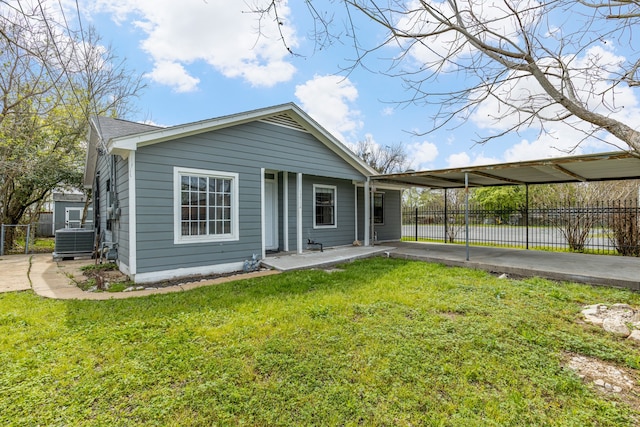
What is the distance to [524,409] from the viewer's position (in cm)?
218

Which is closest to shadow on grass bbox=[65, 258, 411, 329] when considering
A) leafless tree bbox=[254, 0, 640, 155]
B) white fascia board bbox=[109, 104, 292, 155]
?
white fascia board bbox=[109, 104, 292, 155]

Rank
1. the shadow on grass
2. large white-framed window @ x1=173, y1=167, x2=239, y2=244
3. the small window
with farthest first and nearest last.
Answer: the small window < large white-framed window @ x1=173, y1=167, x2=239, y2=244 < the shadow on grass

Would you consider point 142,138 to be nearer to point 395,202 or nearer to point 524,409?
point 524,409

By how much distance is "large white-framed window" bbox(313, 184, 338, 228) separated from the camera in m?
9.27

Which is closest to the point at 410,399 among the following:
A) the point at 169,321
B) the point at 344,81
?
the point at 169,321

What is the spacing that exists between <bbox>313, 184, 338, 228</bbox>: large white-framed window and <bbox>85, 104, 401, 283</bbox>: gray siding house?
0.03 metres

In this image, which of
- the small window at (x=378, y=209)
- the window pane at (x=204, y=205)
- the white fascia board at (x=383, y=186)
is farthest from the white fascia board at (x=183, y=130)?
the small window at (x=378, y=209)

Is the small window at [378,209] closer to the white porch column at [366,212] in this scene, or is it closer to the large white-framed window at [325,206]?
the white porch column at [366,212]

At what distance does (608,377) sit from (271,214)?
7.31m

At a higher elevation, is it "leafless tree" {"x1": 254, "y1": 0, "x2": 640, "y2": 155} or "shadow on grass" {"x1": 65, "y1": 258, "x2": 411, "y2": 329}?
"leafless tree" {"x1": 254, "y1": 0, "x2": 640, "y2": 155}

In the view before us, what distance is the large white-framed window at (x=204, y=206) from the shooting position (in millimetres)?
6148

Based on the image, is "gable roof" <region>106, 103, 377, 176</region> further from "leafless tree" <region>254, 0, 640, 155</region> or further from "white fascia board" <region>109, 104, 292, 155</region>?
"leafless tree" <region>254, 0, 640, 155</region>

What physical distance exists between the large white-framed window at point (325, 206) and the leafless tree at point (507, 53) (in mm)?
5836

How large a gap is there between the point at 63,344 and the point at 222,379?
1.90m
